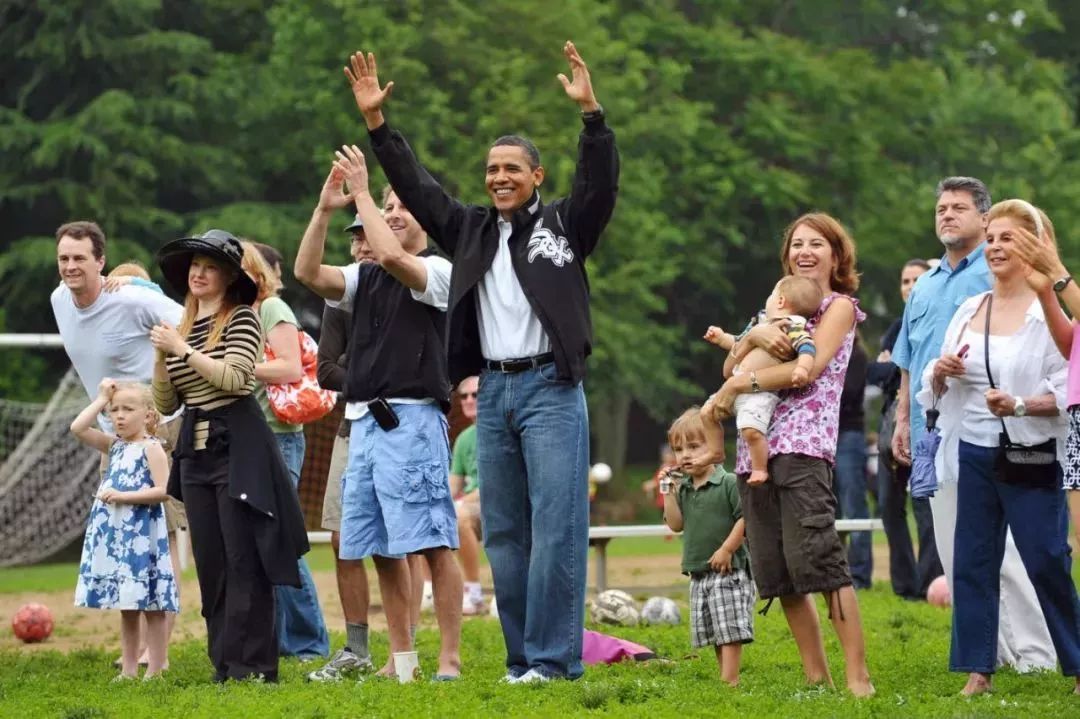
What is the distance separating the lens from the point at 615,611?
12.8 meters

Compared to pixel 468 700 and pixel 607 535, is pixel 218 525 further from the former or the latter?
pixel 607 535

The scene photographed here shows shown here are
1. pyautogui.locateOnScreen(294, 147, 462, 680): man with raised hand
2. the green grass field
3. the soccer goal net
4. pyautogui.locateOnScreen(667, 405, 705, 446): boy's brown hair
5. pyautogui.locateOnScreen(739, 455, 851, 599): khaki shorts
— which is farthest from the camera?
the soccer goal net

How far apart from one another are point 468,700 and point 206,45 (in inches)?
980

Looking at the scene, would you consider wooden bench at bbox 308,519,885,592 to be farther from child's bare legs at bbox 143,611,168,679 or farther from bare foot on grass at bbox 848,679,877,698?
bare foot on grass at bbox 848,679,877,698

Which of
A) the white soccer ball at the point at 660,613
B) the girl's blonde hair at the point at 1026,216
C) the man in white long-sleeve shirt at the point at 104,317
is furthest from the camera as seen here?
the white soccer ball at the point at 660,613

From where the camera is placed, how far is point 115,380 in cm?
1043

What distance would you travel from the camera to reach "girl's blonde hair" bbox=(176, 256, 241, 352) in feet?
30.4

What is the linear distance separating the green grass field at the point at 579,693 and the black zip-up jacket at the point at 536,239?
1.42 m

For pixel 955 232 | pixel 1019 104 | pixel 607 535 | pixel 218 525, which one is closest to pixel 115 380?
pixel 218 525

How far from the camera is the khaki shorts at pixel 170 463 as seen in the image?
1054 cm

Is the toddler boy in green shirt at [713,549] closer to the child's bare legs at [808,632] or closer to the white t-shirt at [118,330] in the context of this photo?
the child's bare legs at [808,632]

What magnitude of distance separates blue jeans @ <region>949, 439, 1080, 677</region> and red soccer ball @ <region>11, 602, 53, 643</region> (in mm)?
7034

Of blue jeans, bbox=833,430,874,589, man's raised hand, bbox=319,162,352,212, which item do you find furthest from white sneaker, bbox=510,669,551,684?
blue jeans, bbox=833,430,874,589

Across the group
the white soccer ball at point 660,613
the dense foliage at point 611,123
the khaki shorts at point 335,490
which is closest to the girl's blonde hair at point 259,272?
the khaki shorts at point 335,490
